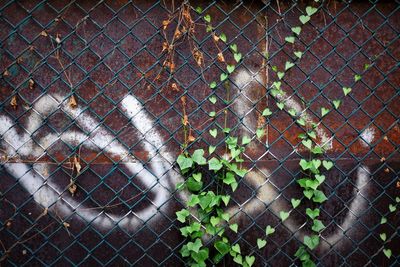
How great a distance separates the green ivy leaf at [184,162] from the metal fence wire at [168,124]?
69mm

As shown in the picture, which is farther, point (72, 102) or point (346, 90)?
point (346, 90)

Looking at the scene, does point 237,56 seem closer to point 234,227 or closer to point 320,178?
point 320,178

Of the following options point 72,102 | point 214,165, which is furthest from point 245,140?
point 72,102

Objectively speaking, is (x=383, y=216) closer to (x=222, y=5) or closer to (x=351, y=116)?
(x=351, y=116)

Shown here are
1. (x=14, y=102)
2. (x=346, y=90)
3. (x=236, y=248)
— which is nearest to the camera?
(x=14, y=102)

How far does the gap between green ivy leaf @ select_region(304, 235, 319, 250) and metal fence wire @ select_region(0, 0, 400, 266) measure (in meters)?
0.05

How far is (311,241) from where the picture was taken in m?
2.20

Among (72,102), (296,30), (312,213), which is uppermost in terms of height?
(72,102)

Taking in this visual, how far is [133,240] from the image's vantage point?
2.12m

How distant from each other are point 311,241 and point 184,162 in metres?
0.81

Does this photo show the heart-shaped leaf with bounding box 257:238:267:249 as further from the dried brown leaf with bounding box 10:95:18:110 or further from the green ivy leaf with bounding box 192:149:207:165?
the dried brown leaf with bounding box 10:95:18:110

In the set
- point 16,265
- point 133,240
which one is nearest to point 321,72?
point 133,240

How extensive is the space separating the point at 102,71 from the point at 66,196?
2.16 ft

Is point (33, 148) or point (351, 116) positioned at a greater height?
point (33, 148)
